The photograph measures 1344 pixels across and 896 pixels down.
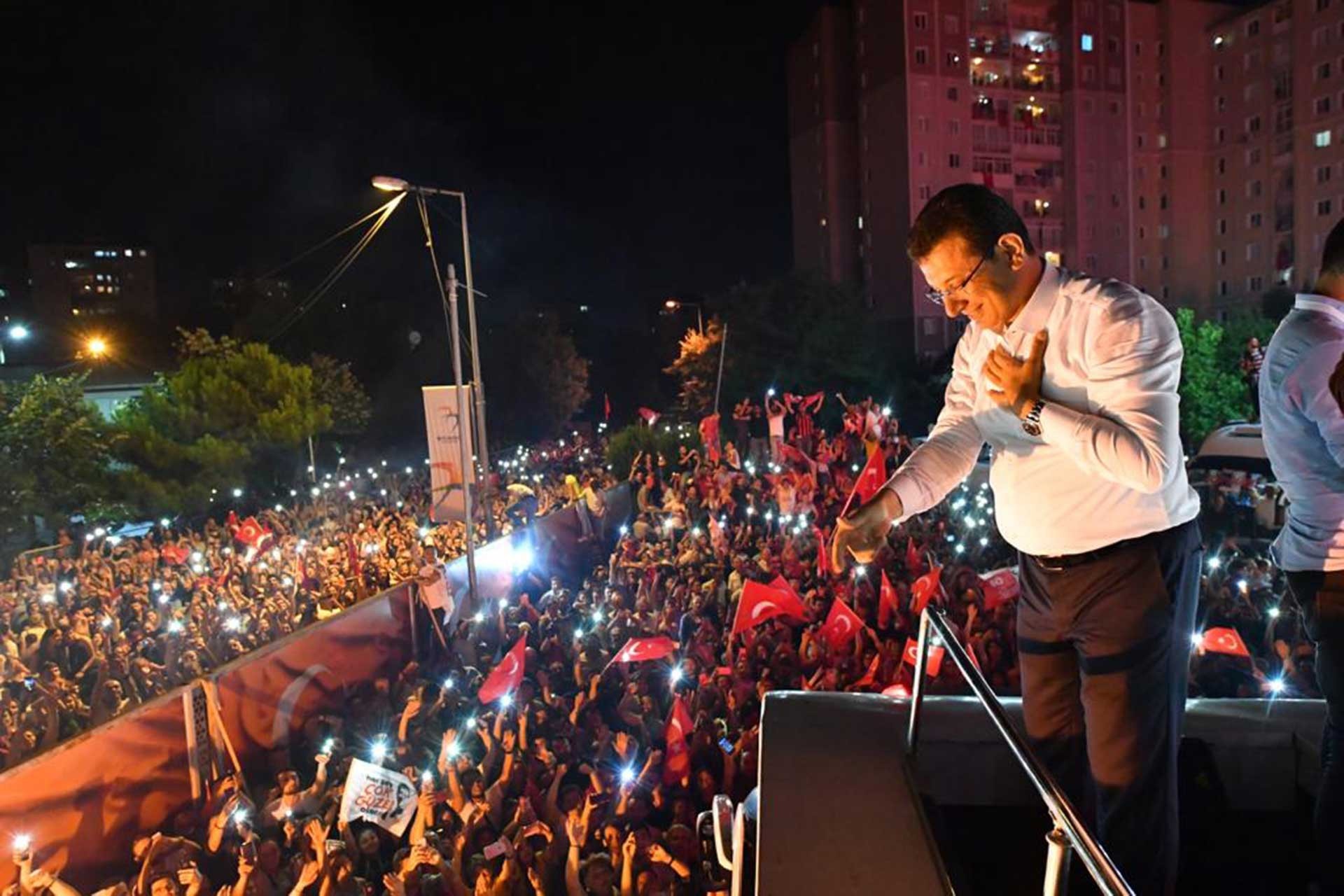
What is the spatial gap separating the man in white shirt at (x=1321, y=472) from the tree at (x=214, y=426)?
23.1m

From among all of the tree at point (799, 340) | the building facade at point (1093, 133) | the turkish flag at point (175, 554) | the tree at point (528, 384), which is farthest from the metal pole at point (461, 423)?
the building facade at point (1093, 133)

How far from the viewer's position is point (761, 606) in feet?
26.3

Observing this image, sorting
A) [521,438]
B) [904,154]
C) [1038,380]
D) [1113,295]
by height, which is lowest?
[521,438]

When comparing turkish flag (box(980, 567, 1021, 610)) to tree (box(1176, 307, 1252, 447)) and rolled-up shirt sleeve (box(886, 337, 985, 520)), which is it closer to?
rolled-up shirt sleeve (box(886, 337, 985, 520))

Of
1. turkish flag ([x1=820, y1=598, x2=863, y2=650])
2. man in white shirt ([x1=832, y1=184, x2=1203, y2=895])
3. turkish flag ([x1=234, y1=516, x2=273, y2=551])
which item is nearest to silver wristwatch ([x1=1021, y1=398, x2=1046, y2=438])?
man in white shirt ([x1=832, y1=184, x2=1203, y2=895])

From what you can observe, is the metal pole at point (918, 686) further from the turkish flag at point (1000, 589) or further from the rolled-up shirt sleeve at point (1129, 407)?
the turkish flag at point (1000, 589)

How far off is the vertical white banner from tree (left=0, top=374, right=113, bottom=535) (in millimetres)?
10798

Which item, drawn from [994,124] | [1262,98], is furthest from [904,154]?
[1262,98]

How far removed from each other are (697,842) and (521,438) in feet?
125

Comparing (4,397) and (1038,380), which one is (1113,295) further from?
(4,397)

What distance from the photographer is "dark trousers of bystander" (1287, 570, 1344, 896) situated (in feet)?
7.43

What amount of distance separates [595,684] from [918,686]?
5528 millimetres

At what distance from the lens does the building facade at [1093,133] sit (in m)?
44.2

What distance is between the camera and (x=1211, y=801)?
292cm
